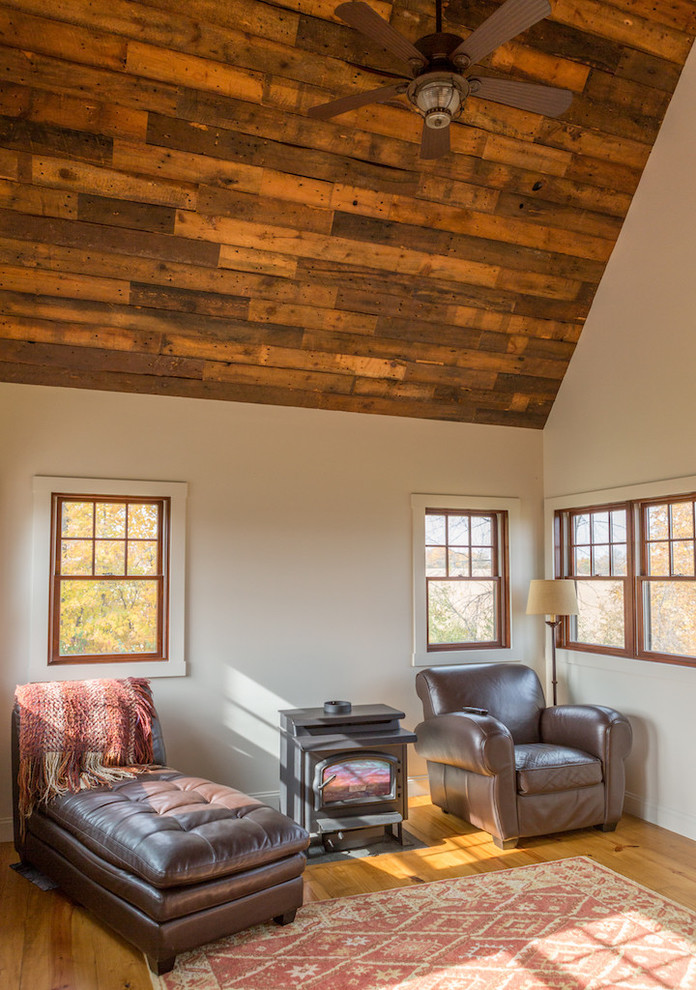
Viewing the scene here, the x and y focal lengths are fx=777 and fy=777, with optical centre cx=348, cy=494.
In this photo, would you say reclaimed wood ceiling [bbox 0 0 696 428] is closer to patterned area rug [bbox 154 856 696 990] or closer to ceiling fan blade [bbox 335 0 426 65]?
ceiling fan blade [bbox 335 0 426 65]

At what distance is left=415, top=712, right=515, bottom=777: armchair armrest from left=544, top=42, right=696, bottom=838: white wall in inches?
43.4

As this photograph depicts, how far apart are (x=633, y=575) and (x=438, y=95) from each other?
11.3ft

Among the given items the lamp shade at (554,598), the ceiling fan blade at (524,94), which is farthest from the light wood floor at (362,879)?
the ceiling fan blade at (524,94)

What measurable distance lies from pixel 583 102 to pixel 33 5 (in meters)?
2.90

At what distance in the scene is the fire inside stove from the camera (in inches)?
173

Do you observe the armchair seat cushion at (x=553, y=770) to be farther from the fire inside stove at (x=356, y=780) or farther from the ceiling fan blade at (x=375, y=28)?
the ceiling fan blade at (x=375, y=28)

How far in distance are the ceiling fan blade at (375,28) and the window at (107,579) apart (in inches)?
116

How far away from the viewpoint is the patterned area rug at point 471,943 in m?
3.01

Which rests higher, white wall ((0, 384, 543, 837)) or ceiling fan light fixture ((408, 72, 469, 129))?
ceiling fan light fixture ((408, 72, 469, 129))

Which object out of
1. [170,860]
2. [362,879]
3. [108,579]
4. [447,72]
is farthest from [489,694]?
[447,72]

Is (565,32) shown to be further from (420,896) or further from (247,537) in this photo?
(420,896)

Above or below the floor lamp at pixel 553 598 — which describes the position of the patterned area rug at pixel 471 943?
below

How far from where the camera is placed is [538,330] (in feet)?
18.1

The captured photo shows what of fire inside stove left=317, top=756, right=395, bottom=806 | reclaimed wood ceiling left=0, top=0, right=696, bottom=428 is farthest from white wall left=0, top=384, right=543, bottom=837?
fire inside stove left=317, top=756, right=395, bottom=806
